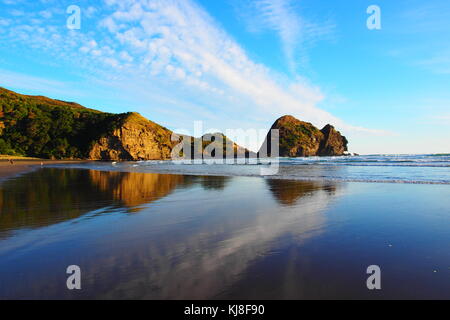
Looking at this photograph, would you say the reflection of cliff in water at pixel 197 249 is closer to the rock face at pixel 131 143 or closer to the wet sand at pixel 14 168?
the wet sand at pixel 14 168

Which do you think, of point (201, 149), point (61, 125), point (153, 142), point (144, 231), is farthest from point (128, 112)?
point (144, 231)

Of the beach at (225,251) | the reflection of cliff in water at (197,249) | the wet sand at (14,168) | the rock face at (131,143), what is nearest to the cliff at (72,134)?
the rock face at (131,143)

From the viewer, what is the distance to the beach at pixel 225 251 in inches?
143

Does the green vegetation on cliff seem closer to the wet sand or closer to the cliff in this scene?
the cliff

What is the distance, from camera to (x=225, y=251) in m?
5.18

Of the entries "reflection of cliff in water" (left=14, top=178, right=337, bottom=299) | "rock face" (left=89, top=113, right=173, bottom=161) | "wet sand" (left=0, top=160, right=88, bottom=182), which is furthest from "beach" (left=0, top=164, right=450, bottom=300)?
"rock face" (left=89, top=113, right=173, bottom=161)

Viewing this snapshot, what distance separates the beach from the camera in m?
3.63

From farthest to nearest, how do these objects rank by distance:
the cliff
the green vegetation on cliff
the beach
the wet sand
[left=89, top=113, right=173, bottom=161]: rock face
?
[left=89, top=113, right=173, bottom=161]: rock face → the cliff → the green vegetation on cliff → the wet sand → the beach

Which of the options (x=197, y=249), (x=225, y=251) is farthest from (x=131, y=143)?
(x=225, y=251)

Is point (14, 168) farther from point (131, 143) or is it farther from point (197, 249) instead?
point (131, 143)

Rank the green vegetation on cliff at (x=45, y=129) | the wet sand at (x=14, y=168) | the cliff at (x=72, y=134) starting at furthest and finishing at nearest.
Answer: the cliff at (x=72, y=134), the green vegetation on cliff at (x=45, y=129), the wet sand at (x=14, y=168)
